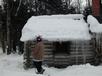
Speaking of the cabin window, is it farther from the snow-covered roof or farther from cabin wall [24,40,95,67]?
the snow-covered roof

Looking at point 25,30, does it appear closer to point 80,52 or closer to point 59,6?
point 80,52

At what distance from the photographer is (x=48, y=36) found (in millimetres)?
17438

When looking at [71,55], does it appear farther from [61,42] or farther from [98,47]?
[98,47]

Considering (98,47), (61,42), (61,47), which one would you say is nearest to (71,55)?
(61,42)

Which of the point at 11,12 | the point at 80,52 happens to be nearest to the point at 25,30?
the point at 80,52

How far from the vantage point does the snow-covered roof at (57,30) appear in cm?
1739

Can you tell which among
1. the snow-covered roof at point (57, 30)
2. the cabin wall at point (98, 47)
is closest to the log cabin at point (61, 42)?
the snow-covered roof at point (57, 30)

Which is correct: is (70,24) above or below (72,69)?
above

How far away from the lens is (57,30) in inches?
699

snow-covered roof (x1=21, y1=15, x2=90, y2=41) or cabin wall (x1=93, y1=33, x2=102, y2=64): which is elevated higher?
snow-covered roof (x1=21, y1=15, x2=90, y2=41)

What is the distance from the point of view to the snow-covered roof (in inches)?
685

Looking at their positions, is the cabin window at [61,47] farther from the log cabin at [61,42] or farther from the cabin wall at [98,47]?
the cabin wall at [98,47]

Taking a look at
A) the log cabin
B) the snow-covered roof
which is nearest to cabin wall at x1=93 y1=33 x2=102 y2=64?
the log cabin

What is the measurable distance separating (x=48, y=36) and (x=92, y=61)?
8.66ft
